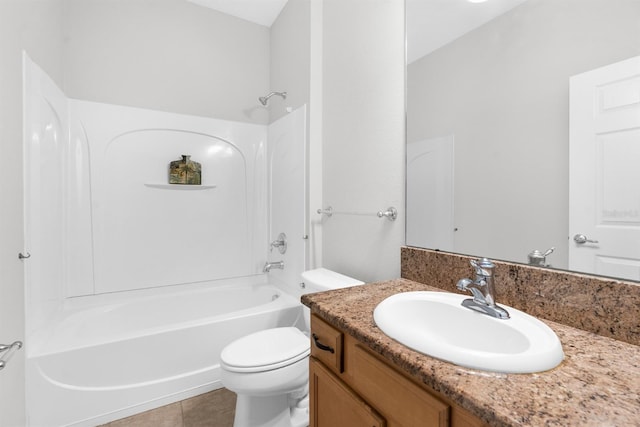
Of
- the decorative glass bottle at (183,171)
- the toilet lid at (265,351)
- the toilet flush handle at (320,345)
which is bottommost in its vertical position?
the toilet lid at (265,351)

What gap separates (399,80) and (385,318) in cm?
116

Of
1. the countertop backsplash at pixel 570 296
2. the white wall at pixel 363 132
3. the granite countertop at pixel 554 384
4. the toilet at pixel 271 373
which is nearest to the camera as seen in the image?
the granite countertop at pixel 554 384

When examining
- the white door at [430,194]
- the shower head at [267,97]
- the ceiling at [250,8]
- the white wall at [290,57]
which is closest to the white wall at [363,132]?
the white door at [430,194]

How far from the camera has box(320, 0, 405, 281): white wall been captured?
145cm

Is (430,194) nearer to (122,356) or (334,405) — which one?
(334,405)

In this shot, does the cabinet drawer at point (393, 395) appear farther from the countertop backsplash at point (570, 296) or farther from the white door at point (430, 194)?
the white door at point (430, 194)

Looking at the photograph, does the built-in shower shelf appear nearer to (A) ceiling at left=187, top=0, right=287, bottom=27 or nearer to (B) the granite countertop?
(A) ceiling at left=187, top=0, right=287, bottom=27

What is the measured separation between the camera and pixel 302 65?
2158 mm

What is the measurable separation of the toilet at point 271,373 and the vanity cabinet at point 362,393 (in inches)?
15.6

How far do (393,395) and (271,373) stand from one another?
0.83 metres

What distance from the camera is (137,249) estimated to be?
Result: 229 centimetres

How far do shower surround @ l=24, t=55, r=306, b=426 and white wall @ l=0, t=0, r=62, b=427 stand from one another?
0.09 meters

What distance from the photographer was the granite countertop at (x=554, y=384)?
45 centimetres

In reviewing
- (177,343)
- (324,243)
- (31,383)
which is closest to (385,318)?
(324,243)
